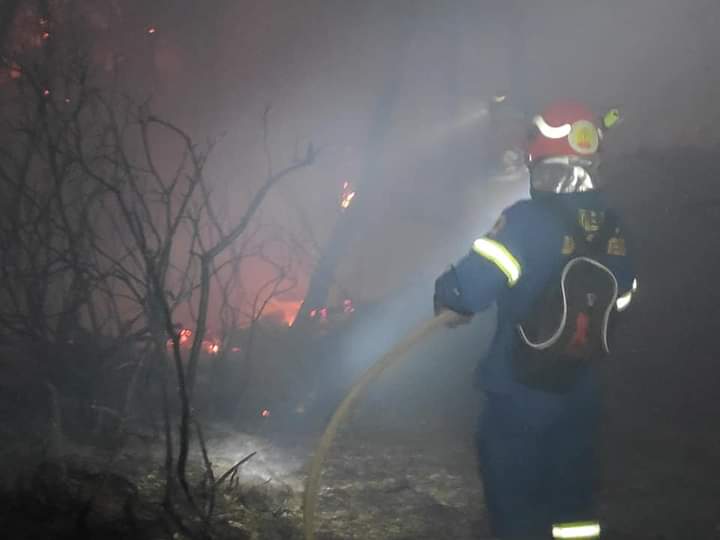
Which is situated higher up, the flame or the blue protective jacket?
the flame

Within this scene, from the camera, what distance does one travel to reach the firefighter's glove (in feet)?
6.75

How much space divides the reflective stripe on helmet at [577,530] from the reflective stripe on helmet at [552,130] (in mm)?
1468

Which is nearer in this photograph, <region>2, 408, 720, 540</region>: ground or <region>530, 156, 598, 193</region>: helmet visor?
<region>530, 156, 598, 193</region>: helmet visor

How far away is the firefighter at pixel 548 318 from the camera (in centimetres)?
204

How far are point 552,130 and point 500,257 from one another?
58cm

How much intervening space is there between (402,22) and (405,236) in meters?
5.46

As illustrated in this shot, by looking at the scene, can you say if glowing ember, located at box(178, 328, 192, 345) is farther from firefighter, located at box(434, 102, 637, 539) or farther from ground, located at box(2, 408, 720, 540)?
firefighter, located at box(434, 102, 637, 539)

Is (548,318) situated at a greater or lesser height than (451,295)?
lesser

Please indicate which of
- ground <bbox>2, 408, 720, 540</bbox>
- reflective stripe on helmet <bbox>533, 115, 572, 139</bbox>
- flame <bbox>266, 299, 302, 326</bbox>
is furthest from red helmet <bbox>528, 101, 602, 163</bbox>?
flame <bbox>266, 299, 302, 326</bbox>

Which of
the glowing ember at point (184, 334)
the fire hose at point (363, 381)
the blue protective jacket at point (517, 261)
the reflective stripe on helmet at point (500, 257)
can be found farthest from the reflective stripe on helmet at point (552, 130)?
the glowing ember at point (184, 334)

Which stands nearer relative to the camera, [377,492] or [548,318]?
[548,318]

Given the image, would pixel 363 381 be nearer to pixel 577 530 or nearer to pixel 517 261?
pixel 517 261

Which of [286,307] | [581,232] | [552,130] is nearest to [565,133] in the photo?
[552,130]

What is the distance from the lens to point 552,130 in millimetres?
2232
